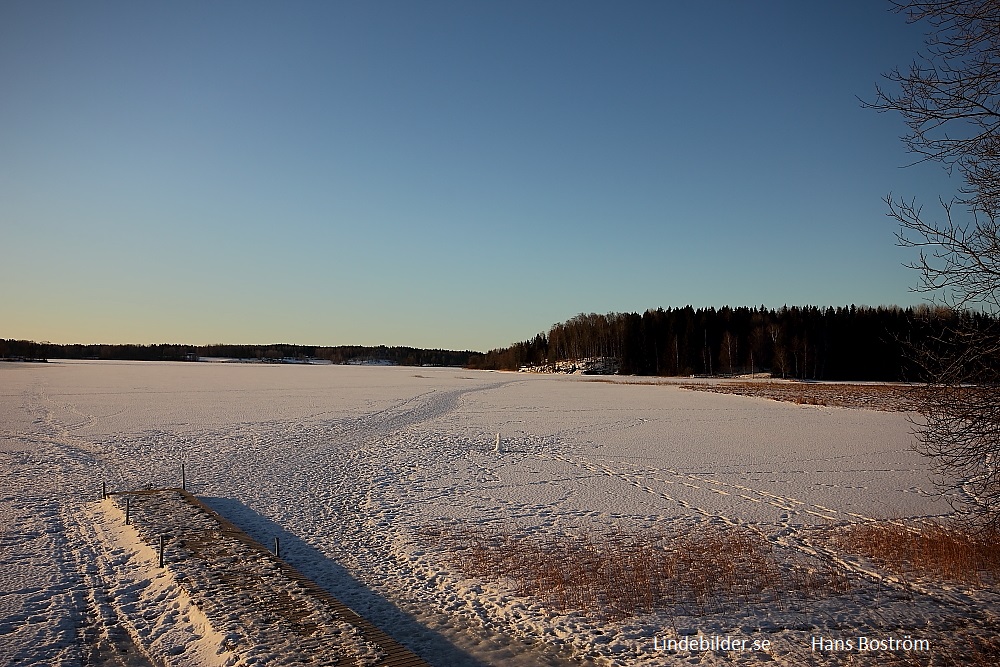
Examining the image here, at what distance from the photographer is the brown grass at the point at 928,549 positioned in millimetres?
8625

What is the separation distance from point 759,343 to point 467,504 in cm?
7500

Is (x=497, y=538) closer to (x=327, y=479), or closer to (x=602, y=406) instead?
(x=327, y=479)

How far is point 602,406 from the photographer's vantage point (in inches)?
1304

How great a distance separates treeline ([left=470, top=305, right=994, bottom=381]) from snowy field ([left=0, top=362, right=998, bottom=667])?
51.0m

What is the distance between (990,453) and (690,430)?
16.6 m

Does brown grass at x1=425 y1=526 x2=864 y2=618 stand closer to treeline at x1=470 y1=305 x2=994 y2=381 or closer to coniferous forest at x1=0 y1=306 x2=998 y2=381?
coniferous forest at x1=0 y1=306 x2=998 y2=381

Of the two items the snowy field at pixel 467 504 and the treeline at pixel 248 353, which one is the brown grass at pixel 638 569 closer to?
the snowy field at pixel 467 504

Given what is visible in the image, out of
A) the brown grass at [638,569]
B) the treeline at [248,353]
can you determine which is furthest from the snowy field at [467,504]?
the treeline at [248,353]

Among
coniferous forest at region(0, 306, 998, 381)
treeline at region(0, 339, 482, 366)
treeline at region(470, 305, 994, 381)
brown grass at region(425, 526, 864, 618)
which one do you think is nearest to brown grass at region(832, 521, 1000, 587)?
brown grass at region(425, 526, 864, 618)

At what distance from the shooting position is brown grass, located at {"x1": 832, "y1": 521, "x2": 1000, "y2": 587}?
8625 mm

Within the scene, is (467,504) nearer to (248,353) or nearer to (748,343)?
(748,343)

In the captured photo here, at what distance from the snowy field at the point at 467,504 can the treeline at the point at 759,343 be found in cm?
5099

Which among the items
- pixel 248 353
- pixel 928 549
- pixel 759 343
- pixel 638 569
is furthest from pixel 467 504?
pixel 248 353

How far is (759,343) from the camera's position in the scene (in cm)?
7994
